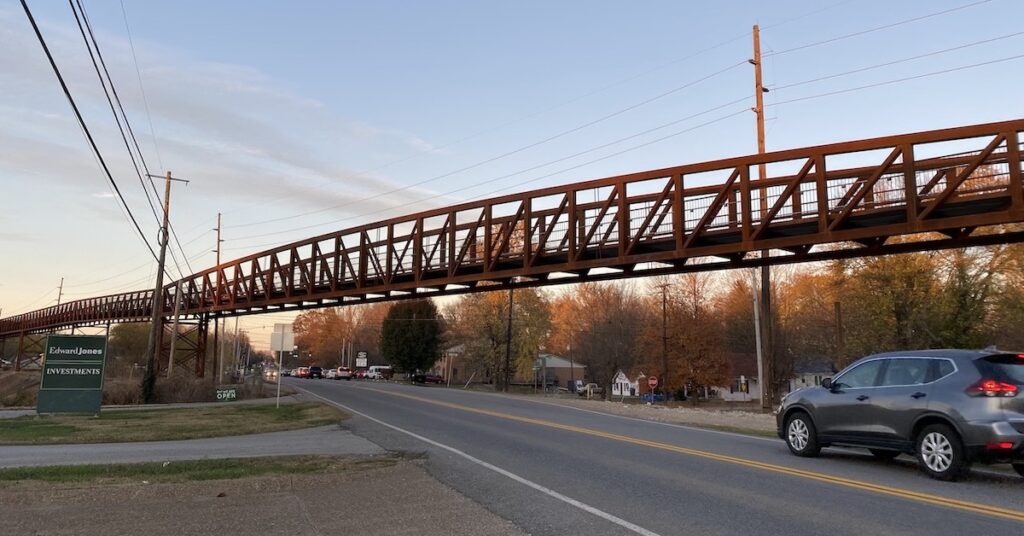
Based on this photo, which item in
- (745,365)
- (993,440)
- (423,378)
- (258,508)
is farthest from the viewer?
(745,365)

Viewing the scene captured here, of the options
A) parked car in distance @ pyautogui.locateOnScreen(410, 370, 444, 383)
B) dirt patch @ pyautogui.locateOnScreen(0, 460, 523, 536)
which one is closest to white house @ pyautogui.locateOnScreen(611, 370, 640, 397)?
parked car in distance @ pyautogui.locateOnScreen(410, 370, 444, 383)

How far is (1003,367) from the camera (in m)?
9.40

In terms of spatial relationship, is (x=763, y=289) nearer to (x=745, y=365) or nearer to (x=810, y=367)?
(x=745, y=365)

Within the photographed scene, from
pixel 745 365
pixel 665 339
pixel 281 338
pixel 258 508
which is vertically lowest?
pixel 258 508

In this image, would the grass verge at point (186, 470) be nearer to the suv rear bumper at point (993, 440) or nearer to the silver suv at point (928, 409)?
the silver suv at point (928, 409)

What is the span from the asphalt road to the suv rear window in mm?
1401

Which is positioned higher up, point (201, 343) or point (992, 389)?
point (201, 343)

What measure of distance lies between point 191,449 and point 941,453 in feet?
42.6

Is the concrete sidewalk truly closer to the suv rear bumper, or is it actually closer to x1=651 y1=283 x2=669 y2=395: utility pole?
the suv rear bumper

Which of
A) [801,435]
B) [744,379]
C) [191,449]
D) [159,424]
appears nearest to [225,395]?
[159,424]

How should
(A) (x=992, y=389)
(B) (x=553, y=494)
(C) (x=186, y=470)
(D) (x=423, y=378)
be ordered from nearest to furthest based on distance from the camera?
(B) (x=553, y=494), (A) (x=992, y=389), (C) (x=186, y=470), (D) (x=423, y=378)

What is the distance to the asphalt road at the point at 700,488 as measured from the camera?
6.93 meters

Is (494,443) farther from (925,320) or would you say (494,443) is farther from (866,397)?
(925,320)

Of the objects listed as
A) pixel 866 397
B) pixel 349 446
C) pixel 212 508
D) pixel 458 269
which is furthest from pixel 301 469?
pixel 458 269
